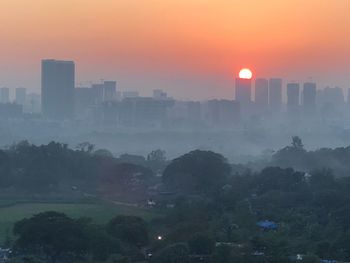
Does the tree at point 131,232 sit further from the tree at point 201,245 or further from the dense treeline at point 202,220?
the tree at point 201,245

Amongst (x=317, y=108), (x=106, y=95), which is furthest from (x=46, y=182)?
(x=317, y=108)

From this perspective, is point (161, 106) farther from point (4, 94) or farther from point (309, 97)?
point (4, 94)

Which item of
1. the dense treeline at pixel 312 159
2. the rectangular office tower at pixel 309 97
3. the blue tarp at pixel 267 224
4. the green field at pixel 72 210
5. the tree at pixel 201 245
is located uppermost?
the rectangular office tower at pixel 309 97

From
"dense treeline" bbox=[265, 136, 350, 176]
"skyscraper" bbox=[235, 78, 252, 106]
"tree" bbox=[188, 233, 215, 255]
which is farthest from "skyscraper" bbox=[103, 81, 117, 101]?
"tree" bbox=[188, 233, 215, 255]

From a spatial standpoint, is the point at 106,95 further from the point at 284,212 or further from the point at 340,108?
the point at 284,212

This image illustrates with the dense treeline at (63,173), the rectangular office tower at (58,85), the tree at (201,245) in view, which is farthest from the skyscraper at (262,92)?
the tree at (201,245)

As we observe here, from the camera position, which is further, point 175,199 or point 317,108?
point 317,108
